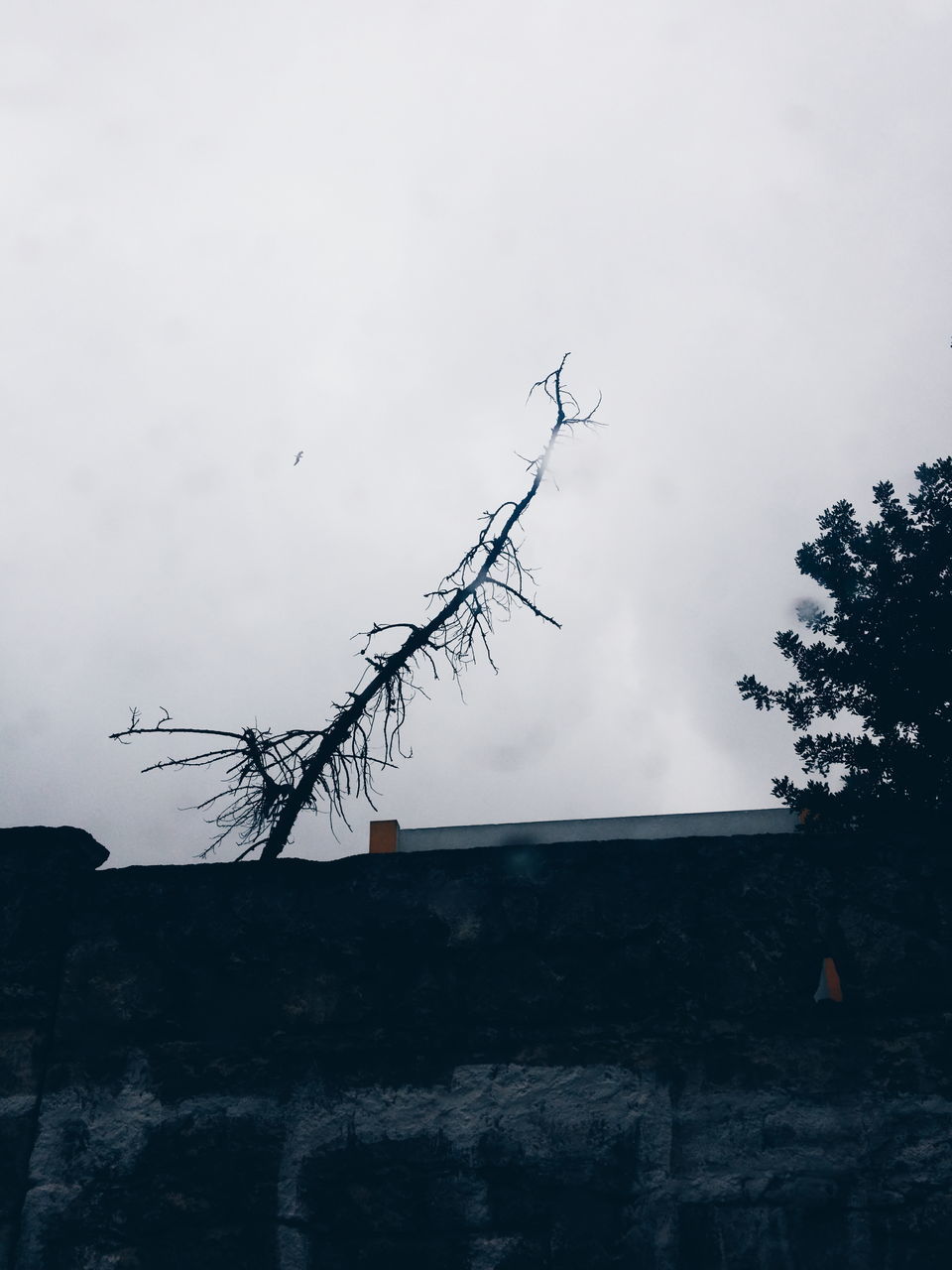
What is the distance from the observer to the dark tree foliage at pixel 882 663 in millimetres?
8109

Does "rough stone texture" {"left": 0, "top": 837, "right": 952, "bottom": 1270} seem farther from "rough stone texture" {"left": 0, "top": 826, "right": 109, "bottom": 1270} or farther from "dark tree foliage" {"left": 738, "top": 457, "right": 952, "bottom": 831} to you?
"dark tree foliage" {"left": 738, "top": 457, "right": 952, "bottom": 831}

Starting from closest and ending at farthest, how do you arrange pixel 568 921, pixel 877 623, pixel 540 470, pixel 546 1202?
pixel 546 1202, pixel 568 921, pixel 540 470, pixel 877 623

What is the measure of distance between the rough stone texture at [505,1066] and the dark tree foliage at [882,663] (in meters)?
6.47

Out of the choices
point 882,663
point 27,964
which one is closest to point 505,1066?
point 27,964

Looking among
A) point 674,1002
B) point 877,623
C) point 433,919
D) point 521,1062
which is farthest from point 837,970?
point 877,623

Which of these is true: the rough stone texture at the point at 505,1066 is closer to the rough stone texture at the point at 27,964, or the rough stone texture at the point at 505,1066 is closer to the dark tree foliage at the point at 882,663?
the rough stone texture at the point at 27,964

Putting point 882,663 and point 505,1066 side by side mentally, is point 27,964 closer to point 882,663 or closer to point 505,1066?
point 505,1066

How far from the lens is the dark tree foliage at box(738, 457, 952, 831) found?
8109 mm

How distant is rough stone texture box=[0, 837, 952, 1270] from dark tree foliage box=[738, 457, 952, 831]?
6472mm

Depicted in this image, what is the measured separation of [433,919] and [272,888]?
32cm

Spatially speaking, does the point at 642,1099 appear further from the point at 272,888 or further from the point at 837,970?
the point at 272,888

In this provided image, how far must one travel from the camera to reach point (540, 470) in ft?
9.80

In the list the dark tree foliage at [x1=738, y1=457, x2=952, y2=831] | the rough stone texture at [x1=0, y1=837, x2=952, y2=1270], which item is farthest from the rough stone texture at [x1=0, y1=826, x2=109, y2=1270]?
the dark tree foliage at [x1=738, y1=457, x2=952, y2=831]

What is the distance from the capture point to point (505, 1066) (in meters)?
1.74
